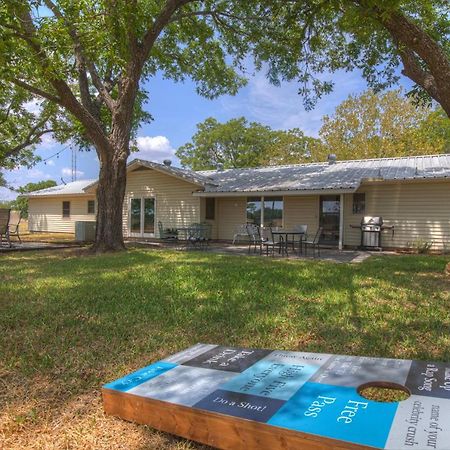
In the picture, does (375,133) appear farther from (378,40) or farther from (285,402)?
(285,402)

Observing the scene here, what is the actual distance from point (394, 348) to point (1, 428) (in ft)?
10.0

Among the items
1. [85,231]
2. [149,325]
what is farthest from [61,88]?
[85,231]

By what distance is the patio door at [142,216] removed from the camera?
19156mm

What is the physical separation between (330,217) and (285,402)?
13.8 m

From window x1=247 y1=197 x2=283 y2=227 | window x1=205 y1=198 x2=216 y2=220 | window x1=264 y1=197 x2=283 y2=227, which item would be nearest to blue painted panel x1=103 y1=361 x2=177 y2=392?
window x1=247 y1=197 x2=283 y2=227

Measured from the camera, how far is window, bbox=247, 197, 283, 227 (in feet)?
53.7

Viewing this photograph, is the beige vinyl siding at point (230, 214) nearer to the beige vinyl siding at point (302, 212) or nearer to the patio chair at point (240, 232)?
the patio chair at point (240, 232)

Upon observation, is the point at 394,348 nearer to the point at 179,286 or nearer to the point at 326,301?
the point at 326,301

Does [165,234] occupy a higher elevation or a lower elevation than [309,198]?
lower

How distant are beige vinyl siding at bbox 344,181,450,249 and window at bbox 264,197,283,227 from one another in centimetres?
296

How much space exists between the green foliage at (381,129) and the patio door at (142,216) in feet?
51.1

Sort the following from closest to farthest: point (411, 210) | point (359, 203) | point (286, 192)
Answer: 1. point (411, 210)
2. point (286, 192)
3. point (359, 203)

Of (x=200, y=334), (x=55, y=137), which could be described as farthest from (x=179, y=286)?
(x=55, y=137)

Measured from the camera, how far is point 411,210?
45.0ft
